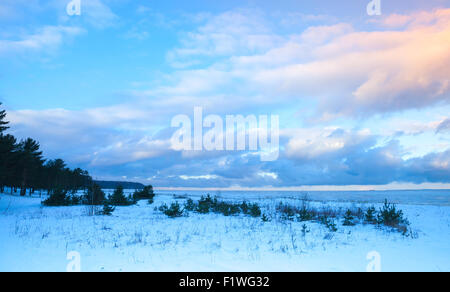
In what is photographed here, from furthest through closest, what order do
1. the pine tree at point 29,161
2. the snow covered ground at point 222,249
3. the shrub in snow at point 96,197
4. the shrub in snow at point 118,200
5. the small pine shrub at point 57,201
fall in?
the pine tree at point 29,161
the small pine shrub at point 57,201
the shrub in snow at point 118,200
the shrub in snow at point 96,197
the snow covered ground at point 222,249

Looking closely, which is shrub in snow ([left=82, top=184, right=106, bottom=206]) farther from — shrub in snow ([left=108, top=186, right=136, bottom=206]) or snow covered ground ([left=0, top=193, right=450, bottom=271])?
snow covered ground ([left=0, top=193, right=450, bottom=271])

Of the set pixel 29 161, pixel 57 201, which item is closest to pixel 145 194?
pixel 57 201

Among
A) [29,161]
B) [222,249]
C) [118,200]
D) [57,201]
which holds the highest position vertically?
[29,161]

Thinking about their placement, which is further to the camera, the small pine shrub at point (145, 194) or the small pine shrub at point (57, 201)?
the small pine shrub at point (145, 194)

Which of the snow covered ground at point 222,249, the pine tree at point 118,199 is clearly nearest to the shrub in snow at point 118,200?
the pine tree at point 118,199

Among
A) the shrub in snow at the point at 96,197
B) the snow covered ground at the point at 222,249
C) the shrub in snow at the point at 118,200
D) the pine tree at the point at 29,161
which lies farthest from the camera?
the pine tree at the point at 29,161

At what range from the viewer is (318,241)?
925 cm

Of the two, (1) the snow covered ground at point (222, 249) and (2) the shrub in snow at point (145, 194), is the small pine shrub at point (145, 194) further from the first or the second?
(1) the snow covered ground at point (222, 249)

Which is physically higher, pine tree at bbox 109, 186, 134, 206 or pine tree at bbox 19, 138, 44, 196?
pine tree at bbox 19, 138, 44, 196

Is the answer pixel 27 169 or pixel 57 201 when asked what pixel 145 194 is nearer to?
pixel 57 201

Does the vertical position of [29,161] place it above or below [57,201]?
above

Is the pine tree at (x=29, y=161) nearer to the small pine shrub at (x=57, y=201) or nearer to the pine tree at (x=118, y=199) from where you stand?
the small pine shrub at (x=57, y=201)

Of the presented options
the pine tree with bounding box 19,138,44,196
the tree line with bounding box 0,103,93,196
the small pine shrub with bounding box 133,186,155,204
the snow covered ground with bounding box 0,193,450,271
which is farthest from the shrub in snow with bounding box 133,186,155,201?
the snow covered ground with bounding box 0,193,450,271

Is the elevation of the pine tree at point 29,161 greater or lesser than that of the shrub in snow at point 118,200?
greater
